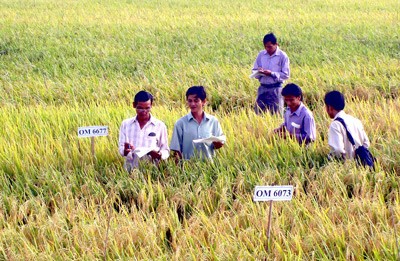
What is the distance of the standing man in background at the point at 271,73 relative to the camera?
278 inches

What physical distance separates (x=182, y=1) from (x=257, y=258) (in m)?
19.5

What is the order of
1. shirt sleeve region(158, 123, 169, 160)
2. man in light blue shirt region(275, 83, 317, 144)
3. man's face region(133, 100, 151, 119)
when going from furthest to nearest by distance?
man in light blue shirt region(275, 83, 317, 144) < shirt sleeve region(158, 123, 169, 160) < man's face region(133, 100, 151, 119)

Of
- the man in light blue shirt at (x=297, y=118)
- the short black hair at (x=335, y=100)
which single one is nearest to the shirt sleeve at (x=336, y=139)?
the short black hair at (x=335, y=100)

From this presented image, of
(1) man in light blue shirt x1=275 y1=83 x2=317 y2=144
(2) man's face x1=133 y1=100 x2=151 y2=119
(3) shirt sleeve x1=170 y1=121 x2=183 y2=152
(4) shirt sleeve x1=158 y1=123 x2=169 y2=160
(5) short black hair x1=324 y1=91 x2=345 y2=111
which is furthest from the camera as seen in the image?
(1) man in light blue shirt x1=275 y1=83 x2=317 y2=144

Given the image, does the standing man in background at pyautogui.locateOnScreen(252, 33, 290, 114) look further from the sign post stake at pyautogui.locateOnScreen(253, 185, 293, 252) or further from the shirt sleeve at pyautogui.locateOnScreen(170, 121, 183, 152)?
the sign post stake at pyautogui.locateOnScreen(253, 185, 293, 252)

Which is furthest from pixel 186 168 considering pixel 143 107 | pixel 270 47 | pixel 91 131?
pixel 270 47

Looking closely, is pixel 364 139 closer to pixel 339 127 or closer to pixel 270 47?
pixel 339 127

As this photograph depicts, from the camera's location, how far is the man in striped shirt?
4.84m

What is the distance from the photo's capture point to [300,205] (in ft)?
13.6

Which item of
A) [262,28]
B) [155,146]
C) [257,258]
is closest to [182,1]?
[262,28]

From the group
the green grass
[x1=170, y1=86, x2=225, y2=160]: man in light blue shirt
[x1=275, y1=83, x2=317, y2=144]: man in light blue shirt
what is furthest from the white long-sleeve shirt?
[x1=170, y1=86, x2=225, y2=160]: man in light blue shirt

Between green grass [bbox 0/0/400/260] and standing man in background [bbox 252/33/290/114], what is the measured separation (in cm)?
28

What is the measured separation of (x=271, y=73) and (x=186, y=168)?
2.38m

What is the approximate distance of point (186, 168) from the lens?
497 centimetres
